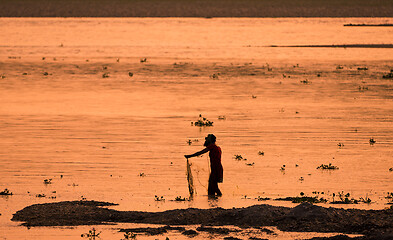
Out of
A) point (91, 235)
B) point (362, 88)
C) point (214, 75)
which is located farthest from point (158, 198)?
point (214, 75)

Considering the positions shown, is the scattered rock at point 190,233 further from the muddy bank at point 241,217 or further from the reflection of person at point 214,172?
the reflection of person at point 214,172

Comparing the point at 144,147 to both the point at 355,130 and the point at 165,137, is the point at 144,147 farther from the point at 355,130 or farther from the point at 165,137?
the point at 355,130

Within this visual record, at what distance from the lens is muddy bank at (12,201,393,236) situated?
16453 millimetres

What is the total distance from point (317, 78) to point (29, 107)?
21571 millimetres

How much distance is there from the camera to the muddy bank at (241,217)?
16.5 metres

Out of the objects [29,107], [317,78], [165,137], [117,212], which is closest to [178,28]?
[317,78]

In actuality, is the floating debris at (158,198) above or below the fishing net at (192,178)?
below

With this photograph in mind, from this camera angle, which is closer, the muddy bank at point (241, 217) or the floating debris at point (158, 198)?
the muddy bank at point (241, 217)

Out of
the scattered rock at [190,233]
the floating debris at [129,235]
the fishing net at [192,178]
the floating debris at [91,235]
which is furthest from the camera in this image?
the fishing net at [192,178]
